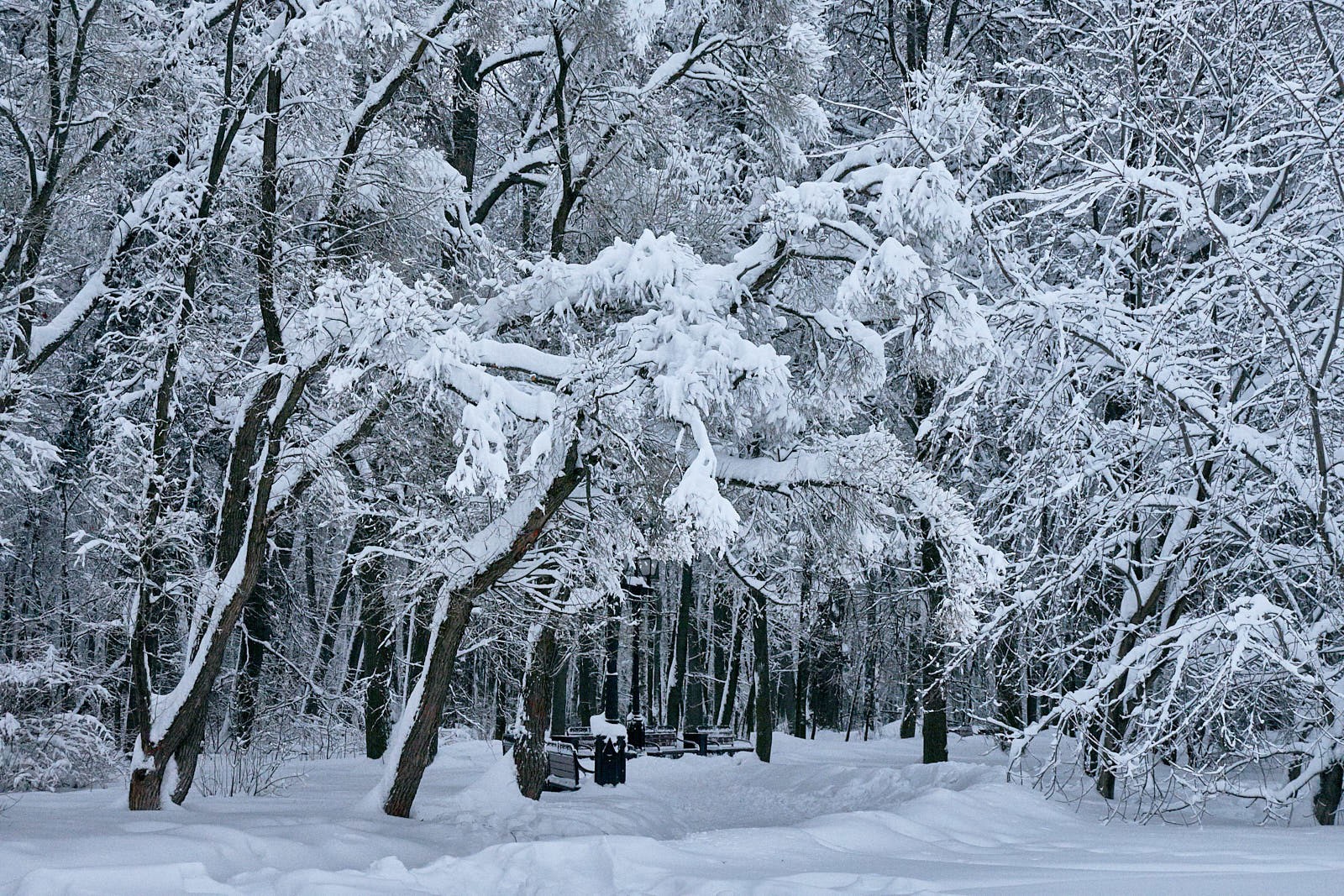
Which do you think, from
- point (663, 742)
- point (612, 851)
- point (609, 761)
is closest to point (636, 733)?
point (663, 742)

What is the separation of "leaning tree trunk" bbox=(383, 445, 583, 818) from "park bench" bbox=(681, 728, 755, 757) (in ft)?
41.2

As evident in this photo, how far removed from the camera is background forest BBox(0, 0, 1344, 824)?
25.0 ft

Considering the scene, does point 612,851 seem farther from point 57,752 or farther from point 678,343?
point 57,752

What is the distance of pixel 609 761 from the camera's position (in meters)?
16.1

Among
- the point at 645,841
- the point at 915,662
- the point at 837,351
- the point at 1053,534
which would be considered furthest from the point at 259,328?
the point at 915,662

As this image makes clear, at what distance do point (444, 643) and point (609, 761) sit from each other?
7287 millimetres

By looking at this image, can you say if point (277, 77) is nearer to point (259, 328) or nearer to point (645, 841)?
point (259, 328)

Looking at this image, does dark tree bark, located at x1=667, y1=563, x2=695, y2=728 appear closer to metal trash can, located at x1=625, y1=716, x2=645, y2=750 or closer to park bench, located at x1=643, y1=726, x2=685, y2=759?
park bench, located at x1=643, y1=726, x2=685, y2=759

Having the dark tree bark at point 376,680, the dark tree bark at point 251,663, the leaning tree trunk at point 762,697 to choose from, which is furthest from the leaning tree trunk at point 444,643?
the leaning tree trunk at point 762,697

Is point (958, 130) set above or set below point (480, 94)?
below

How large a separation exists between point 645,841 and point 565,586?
14.2 feet

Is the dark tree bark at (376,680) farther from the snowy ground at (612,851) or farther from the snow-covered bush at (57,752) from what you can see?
the snowy ground at (612,851)

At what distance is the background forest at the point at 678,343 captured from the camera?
25.0 feet

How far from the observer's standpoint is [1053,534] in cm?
962
